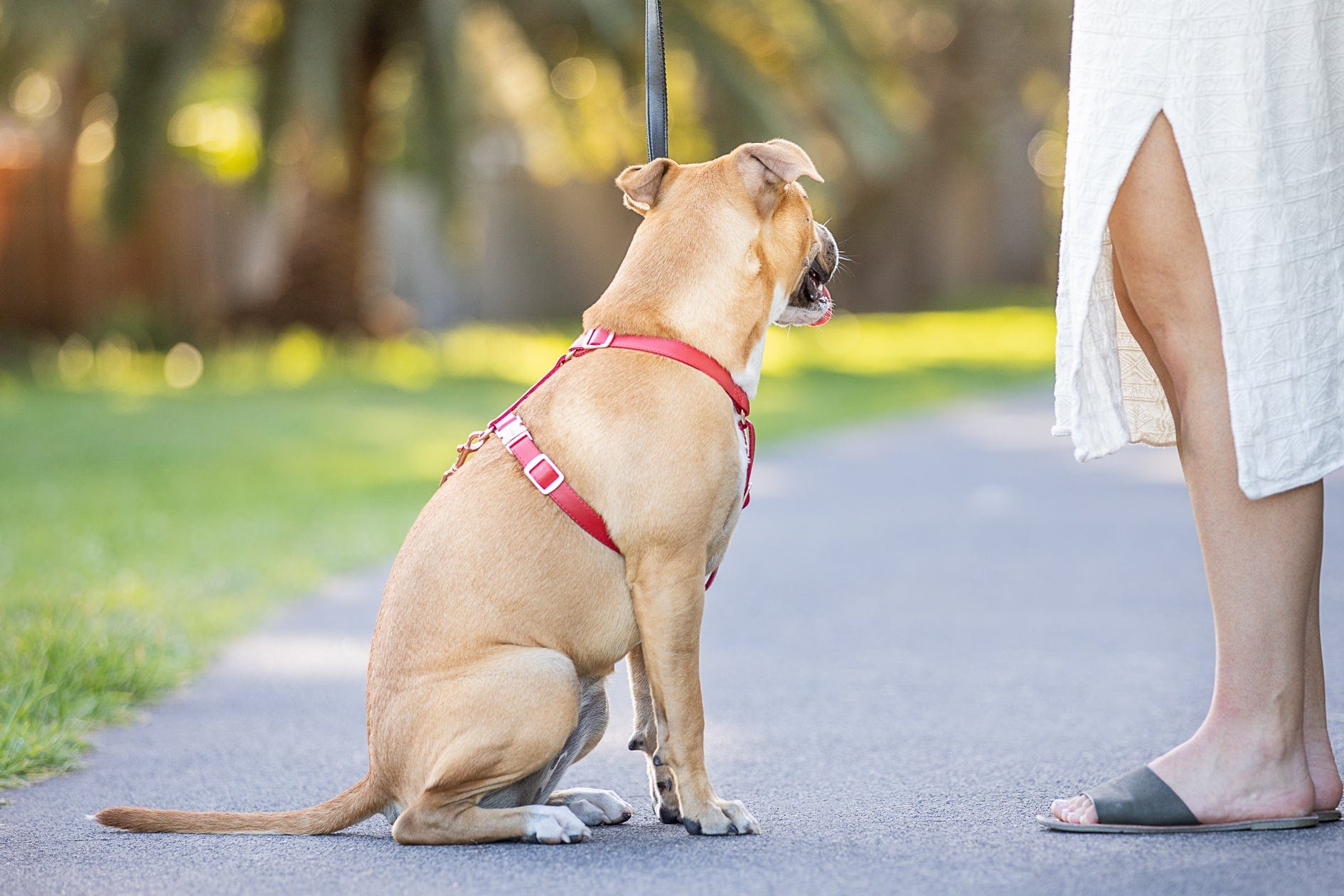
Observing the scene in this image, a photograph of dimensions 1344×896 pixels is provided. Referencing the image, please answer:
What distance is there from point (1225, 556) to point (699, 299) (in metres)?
1.22

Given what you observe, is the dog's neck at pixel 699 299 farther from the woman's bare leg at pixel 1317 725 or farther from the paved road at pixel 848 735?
the woman's bare leg at pixel 1317 725

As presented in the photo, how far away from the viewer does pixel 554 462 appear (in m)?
3.17

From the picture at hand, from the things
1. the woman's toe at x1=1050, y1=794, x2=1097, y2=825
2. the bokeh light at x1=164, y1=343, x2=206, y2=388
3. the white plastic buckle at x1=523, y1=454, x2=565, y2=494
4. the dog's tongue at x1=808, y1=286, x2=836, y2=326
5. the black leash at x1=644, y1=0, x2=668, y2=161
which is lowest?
the woman's toe at x1=1050, y1=794, x2=1097, y2=825

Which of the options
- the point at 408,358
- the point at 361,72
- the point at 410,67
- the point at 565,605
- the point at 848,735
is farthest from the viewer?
the point at 408,358

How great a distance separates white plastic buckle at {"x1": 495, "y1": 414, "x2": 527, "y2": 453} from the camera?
3.22m

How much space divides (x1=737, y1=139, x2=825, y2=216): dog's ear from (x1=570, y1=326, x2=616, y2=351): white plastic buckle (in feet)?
1.51

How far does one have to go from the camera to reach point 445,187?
1385 cm

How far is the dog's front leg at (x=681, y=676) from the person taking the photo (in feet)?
10.1

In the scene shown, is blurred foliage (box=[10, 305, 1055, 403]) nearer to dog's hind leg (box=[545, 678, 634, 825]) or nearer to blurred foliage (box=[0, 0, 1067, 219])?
blurred foliage (box=[0, 0, 1067, 219])

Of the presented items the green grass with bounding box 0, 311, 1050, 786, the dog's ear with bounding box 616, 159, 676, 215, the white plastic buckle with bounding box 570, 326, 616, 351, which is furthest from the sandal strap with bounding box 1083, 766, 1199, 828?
the green grass with bounding box 0, 311, 1050, 786

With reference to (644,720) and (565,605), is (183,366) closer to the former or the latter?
(644,720)

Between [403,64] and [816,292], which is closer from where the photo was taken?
[816,292]

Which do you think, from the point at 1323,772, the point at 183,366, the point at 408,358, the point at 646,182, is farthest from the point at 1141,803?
the point at 183,366

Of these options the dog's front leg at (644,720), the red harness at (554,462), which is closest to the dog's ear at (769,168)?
the red harness at (554,462)
